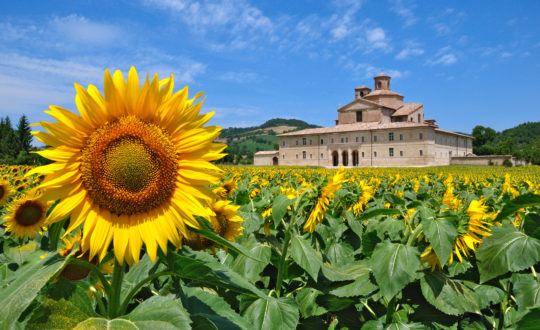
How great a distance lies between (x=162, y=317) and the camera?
98cm

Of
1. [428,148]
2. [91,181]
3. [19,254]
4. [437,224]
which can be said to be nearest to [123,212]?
[91,181]

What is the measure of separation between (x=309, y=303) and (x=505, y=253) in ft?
4.15

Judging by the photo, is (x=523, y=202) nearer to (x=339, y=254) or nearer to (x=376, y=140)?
(x=339, y=254)

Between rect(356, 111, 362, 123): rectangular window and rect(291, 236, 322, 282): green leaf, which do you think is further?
rect(356, 111, 362, 123): rectangular window

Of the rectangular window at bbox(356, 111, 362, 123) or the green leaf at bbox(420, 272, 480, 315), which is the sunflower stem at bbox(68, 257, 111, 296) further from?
the rectangular window at bbox(356, 111, 362, 123)

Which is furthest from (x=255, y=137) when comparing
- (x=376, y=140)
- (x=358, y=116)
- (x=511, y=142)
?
(x=376, y=140)

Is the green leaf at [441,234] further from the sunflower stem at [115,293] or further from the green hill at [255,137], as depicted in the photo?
the green hill at [255,137]

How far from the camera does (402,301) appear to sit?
2.46 meters

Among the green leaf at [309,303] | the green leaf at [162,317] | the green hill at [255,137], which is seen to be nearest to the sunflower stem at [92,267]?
the green leaf at [162,317]

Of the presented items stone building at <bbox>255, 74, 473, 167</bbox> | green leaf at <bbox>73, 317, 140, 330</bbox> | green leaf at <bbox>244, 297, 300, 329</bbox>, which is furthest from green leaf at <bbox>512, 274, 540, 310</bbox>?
stone building at <bbox>255, 74, 473, 167</bbox>

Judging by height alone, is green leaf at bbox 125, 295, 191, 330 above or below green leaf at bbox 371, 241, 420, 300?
above

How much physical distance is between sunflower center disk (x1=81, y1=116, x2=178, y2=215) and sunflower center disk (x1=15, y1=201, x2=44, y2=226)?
2.16 meters

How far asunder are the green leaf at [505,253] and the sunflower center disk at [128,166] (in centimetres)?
209

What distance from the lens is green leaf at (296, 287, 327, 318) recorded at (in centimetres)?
226
